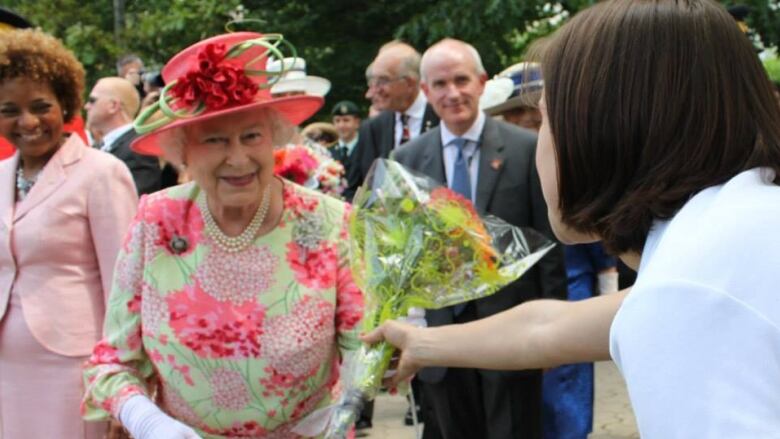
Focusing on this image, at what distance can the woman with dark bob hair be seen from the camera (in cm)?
130

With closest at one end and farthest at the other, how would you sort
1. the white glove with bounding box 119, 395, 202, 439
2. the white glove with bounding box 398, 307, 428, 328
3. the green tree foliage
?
the white glove with bounding box 119, 395, 202, 439 → the white glove with bounding box 398, 307, 428, 328 → the green tree foliage

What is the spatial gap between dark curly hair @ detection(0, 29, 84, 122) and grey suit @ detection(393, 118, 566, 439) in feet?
5.97

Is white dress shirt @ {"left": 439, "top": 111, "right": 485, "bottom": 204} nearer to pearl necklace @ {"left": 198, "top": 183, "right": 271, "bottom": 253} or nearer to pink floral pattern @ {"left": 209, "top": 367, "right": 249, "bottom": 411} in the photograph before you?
pearl necklace @ {"left": 198, "top": 183, "right": 271, "bottom": 253}

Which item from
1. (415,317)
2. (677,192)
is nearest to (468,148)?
(415,317)

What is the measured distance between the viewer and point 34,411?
4117mm

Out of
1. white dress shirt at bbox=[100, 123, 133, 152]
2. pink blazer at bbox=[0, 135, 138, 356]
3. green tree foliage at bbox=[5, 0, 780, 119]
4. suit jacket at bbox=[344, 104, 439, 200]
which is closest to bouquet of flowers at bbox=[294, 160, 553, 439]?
pink blazer at bbox=[0, 135, 138, 356]

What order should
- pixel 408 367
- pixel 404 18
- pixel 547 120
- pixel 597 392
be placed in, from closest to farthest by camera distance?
pixel 547 120 < pixel 408 367 < pixel 597 392 < pixel 404 18

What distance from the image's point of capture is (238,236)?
3281 mm

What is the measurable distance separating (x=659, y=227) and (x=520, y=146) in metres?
3.95

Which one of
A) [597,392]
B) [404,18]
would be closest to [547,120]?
[597,392]

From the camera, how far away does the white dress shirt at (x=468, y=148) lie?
561 cm

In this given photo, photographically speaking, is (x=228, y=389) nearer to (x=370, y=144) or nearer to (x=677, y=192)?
(x=677, y=192)

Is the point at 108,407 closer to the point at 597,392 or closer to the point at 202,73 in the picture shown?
the point at 202,73

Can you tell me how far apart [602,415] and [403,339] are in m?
5.04
